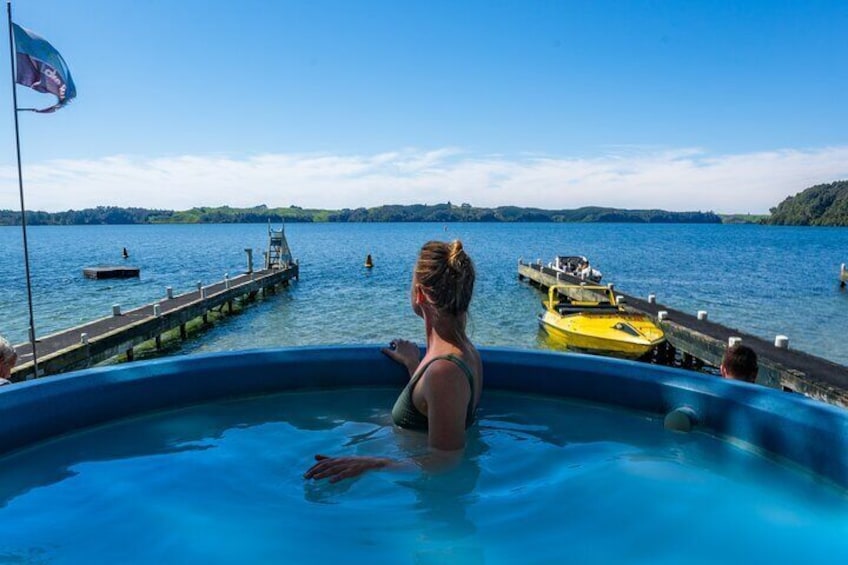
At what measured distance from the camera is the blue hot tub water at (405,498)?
3.14m

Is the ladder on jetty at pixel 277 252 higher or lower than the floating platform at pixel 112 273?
higher

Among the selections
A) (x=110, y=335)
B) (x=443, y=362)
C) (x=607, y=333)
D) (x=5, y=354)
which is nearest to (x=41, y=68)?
(x=5, y=354)

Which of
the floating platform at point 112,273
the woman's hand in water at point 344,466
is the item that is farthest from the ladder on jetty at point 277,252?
the woman's hand in water at point 344,466

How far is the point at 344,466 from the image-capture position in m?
3.33

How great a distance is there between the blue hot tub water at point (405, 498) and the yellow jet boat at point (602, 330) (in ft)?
31.5

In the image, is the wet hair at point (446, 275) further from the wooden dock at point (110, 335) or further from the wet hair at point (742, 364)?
the wooden dock at point (110, 335)

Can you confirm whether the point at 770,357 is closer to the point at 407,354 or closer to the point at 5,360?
the point at 407,354

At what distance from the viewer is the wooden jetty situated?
10.1 metres

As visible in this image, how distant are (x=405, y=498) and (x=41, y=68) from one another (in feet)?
25.1

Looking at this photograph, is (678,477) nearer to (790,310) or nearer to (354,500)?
(354,500)

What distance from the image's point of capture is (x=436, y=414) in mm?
3150

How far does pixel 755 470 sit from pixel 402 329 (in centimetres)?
1762

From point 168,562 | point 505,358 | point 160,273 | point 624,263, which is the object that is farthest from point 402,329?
point 624,263

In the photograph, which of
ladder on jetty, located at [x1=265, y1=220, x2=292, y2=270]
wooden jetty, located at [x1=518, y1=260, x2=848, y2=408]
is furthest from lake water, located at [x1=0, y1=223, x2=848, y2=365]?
wooden jetty, located at [x1=518, y1=260, x2=848, y2=408]
